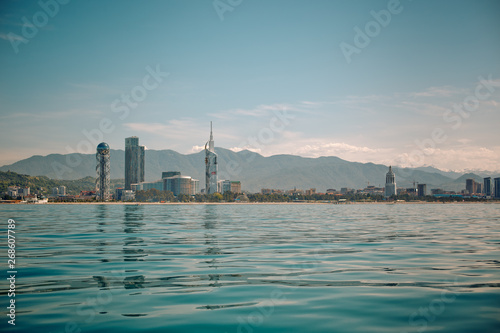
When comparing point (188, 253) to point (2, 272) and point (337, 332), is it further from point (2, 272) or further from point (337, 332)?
point (337, 332)

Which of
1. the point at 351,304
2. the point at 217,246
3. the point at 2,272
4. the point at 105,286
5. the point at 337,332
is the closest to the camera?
the point at 337,332

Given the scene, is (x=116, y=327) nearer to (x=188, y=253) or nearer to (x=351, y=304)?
(x=351, y=304)

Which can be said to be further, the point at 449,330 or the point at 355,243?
the point at 355,243

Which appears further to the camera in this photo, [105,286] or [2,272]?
[2,272]

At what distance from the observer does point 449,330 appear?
1538 cm

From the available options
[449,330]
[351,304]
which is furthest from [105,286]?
[449,330]

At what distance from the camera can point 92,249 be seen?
38.2 metres

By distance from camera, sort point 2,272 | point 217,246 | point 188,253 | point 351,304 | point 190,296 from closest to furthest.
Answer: point 351,304 → point 190,296 → point 2,272 → point 188,253 → point 217,246

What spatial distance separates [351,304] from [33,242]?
3739 centimetres

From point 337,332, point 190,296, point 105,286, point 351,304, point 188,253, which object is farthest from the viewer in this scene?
point 188,253

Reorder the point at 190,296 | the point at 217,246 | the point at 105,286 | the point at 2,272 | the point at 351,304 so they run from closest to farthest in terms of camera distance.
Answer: the point at 351,304 → the point at 190,296 → the point at 105,286 → the point at 2,272 → the point at 217,246

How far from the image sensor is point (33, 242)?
4388 cm

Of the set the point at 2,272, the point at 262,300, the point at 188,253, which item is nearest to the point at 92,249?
the point at 188,253

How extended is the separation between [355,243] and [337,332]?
30.2 metres
